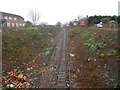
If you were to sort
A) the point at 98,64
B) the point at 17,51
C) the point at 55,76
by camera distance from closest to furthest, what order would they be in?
the point at 55,76 < the point at 98,64 < the point at 17,51

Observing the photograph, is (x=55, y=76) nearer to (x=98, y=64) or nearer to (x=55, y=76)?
(x=55, y=76)

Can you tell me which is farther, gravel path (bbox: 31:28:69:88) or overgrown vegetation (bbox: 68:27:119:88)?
gravel path (bbox: 31:28:69:88)

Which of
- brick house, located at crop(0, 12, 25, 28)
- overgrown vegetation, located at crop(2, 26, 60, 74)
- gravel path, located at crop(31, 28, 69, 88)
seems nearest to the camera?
gravel path, located at crop(31, 28, 69, 88)

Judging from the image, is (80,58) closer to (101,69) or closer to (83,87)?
(101,69)

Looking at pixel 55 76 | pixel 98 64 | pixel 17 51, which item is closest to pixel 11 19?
pixel 17 51

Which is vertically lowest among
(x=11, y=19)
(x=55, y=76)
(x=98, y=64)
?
(x=55, y=76)

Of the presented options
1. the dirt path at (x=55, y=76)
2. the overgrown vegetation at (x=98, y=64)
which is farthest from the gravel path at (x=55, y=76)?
the overgrown vegetation at (x=98, y=64)

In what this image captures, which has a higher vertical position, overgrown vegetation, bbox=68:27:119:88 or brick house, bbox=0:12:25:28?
brick house, bbox=0:12:25:28

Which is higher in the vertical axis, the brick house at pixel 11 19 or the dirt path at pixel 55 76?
the brick house at pixel 11 19

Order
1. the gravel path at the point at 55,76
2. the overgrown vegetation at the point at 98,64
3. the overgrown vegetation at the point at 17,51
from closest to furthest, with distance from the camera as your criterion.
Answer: the overgrown vegetation at the point at 98,64, the gravel path at the point at 55,76, the overgrown vegetation at the point at 17,51

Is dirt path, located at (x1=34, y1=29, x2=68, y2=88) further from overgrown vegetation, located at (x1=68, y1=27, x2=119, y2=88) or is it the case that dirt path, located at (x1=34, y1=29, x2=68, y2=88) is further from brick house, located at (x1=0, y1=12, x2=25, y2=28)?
brick house, located at (x1=0, y1=12, x2=25, y2=28)

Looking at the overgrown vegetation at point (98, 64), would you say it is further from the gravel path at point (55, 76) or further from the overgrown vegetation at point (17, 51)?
the overgrown vegetation at point (17, 51)

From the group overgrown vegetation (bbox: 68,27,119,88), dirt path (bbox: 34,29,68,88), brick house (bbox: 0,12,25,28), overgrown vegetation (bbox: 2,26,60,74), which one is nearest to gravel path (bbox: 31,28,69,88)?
dirt path (bbox: 34,29,68,88)

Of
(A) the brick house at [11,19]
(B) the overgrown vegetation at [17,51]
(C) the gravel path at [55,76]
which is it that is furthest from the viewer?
(A) the brick house at [11,19]
